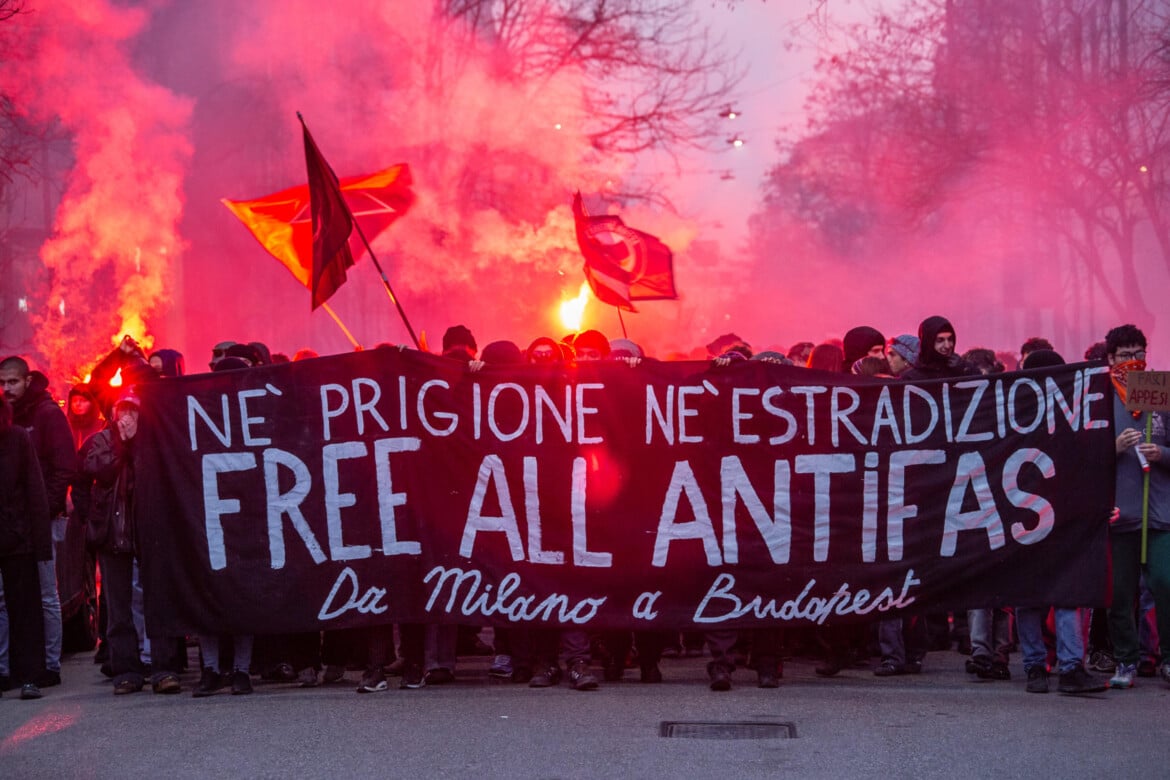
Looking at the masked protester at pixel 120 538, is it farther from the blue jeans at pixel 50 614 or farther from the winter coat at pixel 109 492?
the blue jeans at pixel 50 614

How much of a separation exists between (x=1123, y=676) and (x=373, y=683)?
3944 mm

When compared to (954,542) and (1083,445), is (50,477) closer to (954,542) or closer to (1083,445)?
(954,542)

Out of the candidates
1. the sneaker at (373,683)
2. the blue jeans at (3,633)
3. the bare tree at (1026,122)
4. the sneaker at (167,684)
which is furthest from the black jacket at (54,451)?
the bare tree at (1026,122)

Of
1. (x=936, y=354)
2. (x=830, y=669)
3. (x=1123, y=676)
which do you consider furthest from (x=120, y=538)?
(x=1123, y=676)

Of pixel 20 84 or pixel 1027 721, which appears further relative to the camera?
pixel 20 84

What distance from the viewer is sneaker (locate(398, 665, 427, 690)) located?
773 centimetres

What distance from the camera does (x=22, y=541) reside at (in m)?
7.96

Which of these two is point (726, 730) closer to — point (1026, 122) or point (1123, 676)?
point (1123, 676)

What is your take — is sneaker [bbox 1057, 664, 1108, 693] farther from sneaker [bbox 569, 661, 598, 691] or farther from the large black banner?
sneaker [bbox 569, 661, 598, 691]

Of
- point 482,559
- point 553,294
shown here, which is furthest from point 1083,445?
point 553,294

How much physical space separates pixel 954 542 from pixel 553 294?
1943 centimetres

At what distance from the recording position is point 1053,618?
24.9 feet

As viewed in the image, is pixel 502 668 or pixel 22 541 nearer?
pixel 502 668

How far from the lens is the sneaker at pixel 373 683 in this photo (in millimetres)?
7598
